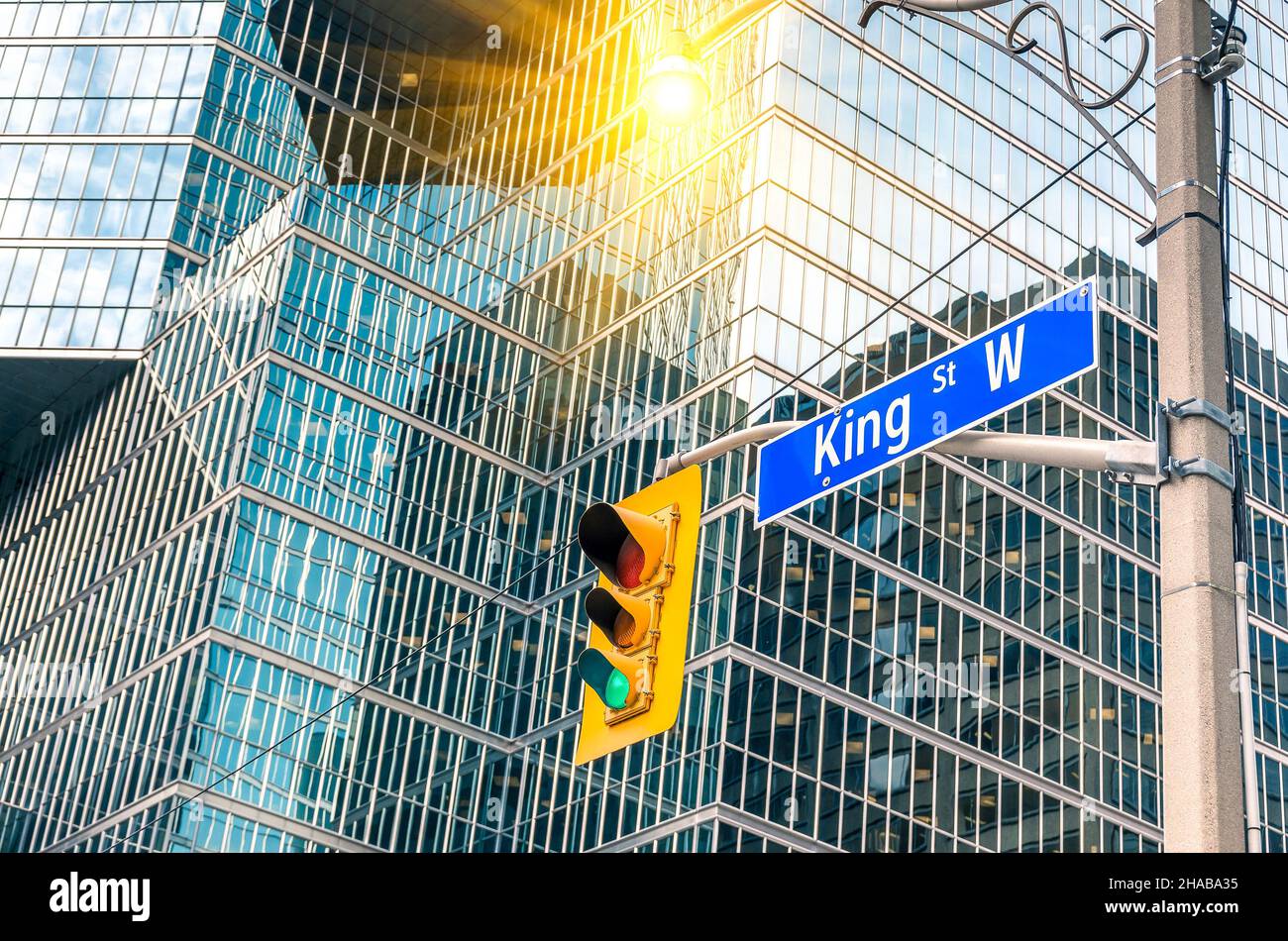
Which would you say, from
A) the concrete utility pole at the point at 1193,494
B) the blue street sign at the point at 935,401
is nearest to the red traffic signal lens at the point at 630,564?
the blue street sign at the point at 935,401

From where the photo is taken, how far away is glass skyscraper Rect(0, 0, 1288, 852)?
2098 inches

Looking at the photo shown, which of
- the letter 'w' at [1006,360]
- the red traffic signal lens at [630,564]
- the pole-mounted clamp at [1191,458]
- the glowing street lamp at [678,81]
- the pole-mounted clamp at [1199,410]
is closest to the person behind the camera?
the pole-mounted clamp at [1191,458]

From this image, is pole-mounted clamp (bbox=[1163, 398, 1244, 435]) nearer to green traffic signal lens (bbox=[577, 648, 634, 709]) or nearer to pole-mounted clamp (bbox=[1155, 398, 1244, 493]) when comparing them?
pole-mounted clamp (bbox=[1155, 398, 1244, 493])

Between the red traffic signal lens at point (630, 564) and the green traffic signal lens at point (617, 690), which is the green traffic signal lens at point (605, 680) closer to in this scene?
the green traffic signal lens at point (617, 690)

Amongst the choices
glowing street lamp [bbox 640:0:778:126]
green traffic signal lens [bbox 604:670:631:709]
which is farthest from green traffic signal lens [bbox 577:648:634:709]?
glowing street lamp [bbox 640:0:778:126]

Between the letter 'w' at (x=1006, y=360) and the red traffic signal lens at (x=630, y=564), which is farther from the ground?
the letter 'w' at (x=1006, y=360)

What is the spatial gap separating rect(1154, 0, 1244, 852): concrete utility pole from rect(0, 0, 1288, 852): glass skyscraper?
4021 centimetres

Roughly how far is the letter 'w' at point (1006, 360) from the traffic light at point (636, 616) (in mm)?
1571

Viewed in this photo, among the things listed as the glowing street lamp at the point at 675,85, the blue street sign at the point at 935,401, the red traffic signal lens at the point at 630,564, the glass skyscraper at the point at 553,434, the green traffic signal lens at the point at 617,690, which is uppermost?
the glass skyscraper at the point at 553,434

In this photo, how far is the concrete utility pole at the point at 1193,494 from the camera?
7.69 m

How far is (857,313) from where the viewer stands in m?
57.8

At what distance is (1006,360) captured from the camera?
29.5 feet
